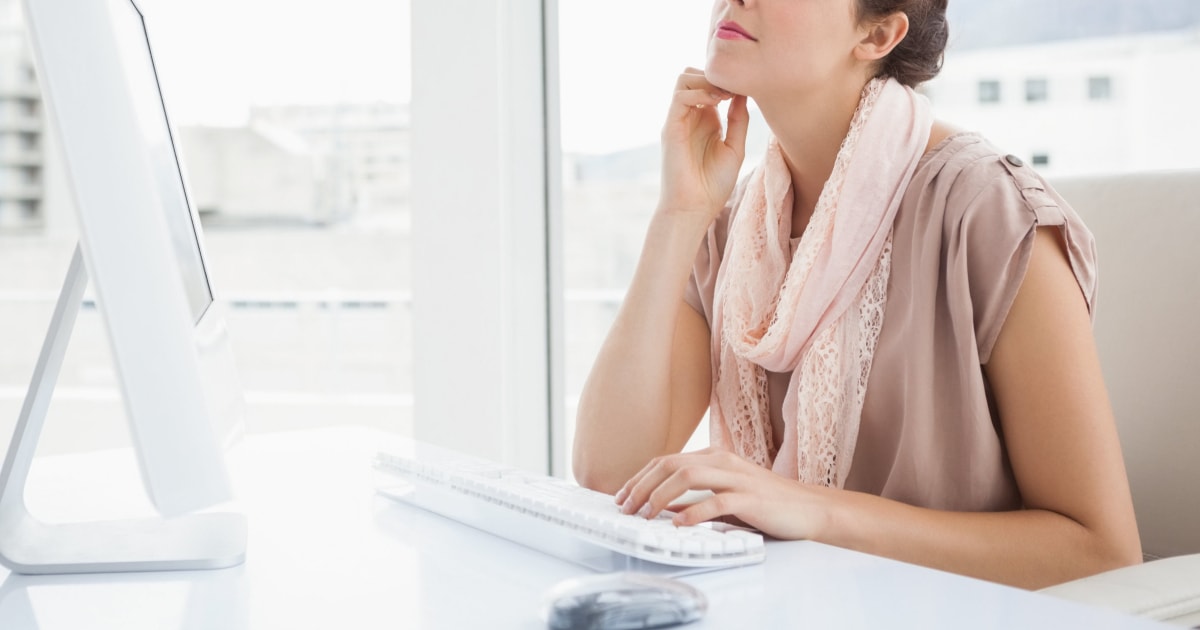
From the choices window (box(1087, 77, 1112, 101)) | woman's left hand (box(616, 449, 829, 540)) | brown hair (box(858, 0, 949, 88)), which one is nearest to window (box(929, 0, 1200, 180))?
window (box(1087, 77, 1112, 101))

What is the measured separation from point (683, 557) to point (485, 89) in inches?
75.3

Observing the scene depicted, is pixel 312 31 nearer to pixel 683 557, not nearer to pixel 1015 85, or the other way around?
pixel 1015 85

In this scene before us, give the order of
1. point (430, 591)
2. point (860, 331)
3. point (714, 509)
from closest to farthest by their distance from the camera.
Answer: point (430, 591) < point (714, 509) < point (860, 331)

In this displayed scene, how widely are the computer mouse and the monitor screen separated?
31 centimetres

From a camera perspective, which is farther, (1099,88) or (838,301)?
(1099,88)

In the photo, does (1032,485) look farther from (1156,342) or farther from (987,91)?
(987,91)

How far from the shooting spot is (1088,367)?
0.93 metres

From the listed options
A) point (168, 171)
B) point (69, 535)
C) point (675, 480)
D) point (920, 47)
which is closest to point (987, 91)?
point (920, 47)

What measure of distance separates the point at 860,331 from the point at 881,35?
370 mm

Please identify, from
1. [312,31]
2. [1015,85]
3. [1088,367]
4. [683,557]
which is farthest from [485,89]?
[312,31]

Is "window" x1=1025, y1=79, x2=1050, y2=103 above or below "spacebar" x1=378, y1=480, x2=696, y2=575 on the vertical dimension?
above

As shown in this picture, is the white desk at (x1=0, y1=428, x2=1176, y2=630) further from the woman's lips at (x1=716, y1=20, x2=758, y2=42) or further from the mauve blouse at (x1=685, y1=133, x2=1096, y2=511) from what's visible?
the woman's lips at (x1=716, y1=20, x2=758, y2=42)

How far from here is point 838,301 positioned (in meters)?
1.14

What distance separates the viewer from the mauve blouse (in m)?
1.00
